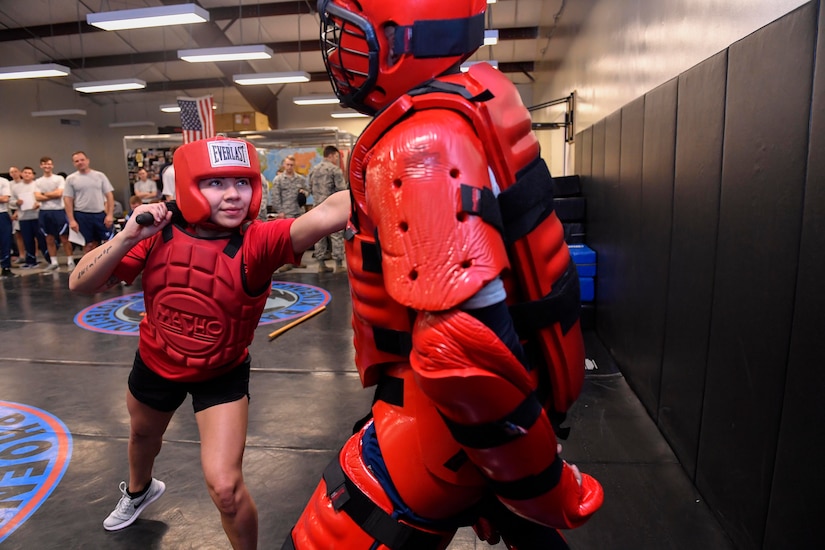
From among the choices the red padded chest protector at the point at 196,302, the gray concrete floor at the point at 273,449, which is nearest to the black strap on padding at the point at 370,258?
the red padded chest protector at the point at 196,302

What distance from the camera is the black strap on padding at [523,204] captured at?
90 cm

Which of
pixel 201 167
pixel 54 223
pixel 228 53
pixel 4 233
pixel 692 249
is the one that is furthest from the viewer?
pixel 54 223

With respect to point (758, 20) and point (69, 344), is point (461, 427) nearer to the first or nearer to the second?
point (758, 20)

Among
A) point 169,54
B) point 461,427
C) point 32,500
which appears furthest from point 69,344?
point 169,54

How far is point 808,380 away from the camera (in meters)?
1.54

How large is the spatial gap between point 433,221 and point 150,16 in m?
8.41

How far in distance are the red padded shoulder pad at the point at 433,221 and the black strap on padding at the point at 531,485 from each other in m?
0.35

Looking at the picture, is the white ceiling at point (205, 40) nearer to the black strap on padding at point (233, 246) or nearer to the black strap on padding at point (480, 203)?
the black strap on padding at point (233, 246)

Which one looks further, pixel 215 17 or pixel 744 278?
pixel 215 17

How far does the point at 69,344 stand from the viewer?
16.1 ft

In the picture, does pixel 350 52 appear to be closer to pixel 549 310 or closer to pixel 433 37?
pixel 433 37

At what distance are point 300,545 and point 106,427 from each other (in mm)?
2769

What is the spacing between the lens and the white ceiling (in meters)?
11.0

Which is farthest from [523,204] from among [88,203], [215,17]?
[215,17]
